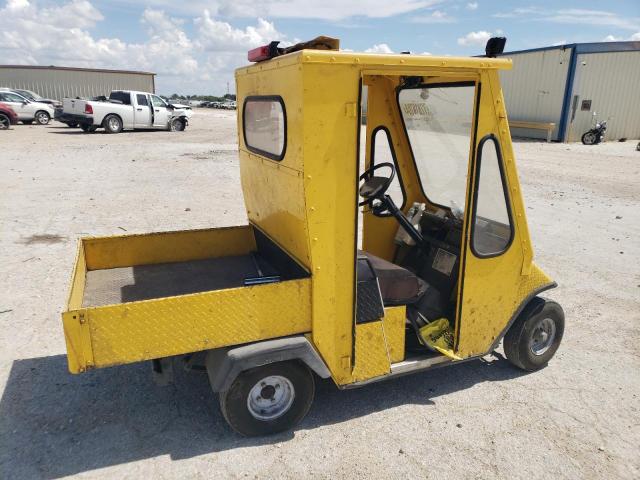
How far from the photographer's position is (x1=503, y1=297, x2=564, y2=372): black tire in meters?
3.94

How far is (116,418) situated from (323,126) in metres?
2.40

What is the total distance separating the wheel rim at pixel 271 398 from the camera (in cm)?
321

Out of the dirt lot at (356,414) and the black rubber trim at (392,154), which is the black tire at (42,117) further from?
the black rubber trim at (392,154)

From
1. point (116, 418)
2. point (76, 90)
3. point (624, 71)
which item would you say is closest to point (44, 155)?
point (116, 418)

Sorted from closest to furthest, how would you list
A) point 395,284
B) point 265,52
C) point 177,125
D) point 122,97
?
point 265,52
point 395,284
point 122,97
point 177,125

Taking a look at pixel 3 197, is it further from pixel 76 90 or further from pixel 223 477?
pixel 76 90

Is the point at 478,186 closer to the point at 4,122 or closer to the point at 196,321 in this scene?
the point at 196,321

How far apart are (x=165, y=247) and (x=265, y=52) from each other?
182 centimetres

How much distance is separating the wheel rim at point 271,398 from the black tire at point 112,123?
20443mm

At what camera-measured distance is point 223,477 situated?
2.89 metres

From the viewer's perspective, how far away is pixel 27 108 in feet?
77.0

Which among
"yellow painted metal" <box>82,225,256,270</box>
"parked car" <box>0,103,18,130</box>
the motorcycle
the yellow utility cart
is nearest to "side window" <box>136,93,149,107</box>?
"parked car" <box>0,103,18,130</box>

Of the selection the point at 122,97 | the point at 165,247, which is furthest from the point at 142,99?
the point at 165,247

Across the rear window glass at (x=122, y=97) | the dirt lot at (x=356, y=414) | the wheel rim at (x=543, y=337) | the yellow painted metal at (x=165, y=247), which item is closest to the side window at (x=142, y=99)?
the rear window glass at (x=122, y=97)
